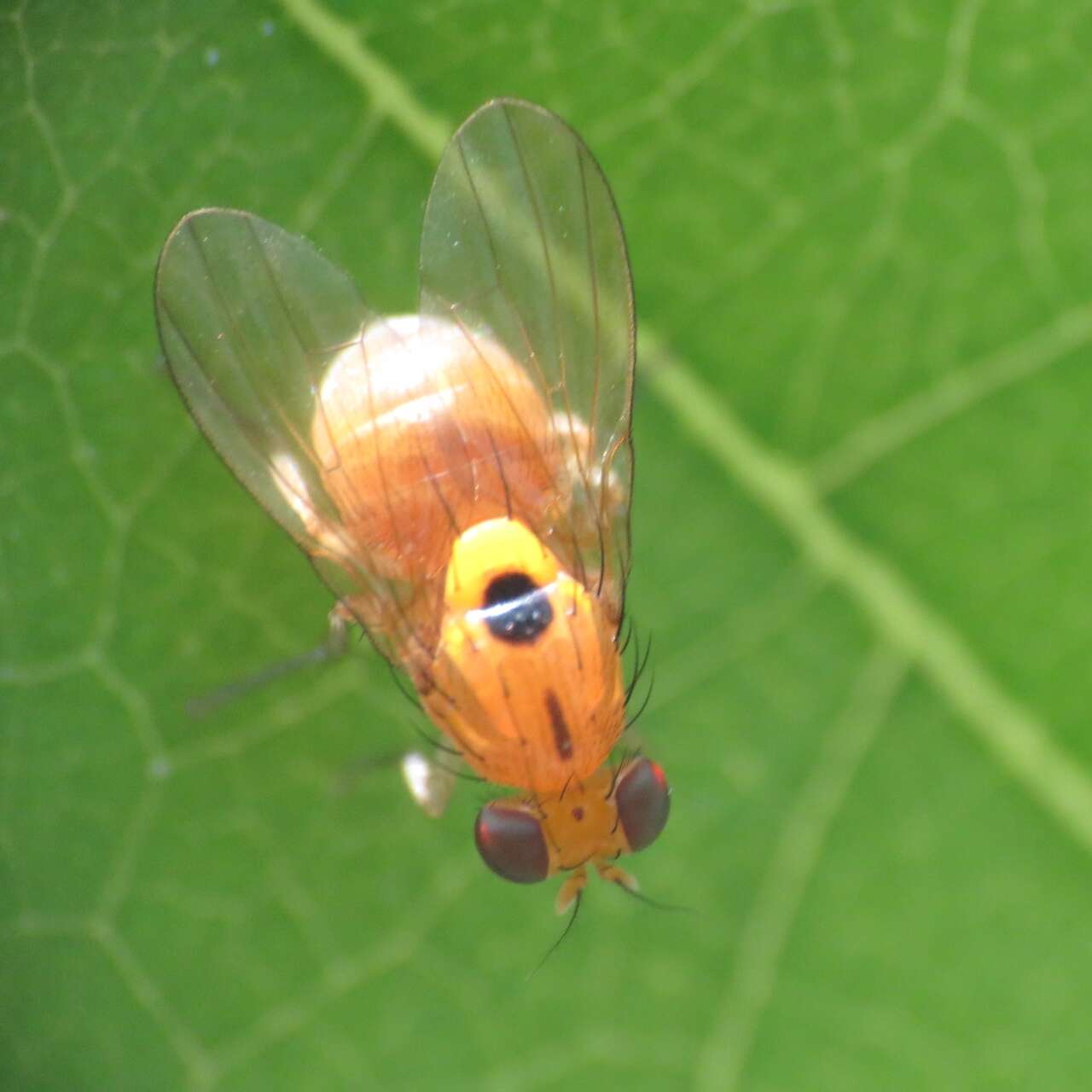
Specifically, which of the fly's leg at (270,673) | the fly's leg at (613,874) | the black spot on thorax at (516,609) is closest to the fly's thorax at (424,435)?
the black spot on thorax at (516,609)

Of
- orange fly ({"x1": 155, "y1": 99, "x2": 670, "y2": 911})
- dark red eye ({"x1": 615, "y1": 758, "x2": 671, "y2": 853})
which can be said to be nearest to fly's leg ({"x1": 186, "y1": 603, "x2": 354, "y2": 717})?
orange fly ({"x1": 155, "y1": 99, "x2": 670, "y2": 911})

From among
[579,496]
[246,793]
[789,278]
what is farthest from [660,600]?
[246,793]

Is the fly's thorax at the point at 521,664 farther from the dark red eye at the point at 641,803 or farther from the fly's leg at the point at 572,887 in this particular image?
the fly's leg at the point at 572,887

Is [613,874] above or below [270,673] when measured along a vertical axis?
below

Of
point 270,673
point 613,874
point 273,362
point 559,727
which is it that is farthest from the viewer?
point 270,673

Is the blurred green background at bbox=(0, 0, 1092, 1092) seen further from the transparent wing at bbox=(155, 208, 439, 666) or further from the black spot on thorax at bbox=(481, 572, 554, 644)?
the black spot on thorax at bbox=(481, 572, 554, 644)

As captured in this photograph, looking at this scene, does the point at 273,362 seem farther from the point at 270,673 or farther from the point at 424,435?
the point at 270,673

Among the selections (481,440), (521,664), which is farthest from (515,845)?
(481,440)
